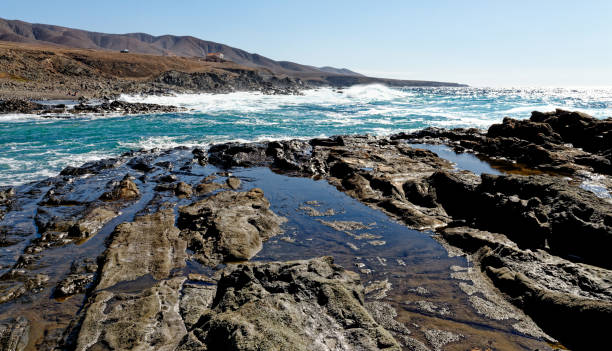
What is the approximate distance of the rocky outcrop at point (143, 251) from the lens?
6730 mm

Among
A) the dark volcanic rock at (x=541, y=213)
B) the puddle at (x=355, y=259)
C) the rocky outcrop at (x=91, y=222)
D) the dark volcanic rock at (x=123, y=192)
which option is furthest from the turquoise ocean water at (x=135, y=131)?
the dark volcanic rock at (x=541, y=213)

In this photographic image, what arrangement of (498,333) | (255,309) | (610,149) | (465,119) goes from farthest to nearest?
(465,119) → (610,149) → (498,333) → (255,309)

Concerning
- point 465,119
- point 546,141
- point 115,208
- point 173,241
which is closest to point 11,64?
point 115,208

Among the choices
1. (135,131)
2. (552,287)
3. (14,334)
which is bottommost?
(14,334)

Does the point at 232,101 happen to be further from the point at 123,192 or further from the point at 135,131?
the point at 123,192

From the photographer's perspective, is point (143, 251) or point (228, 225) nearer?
point (143, 251)

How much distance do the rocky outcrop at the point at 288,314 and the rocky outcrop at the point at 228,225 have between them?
2.57m

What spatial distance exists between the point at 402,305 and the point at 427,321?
533 mm

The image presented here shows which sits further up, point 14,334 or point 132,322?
point 132,322

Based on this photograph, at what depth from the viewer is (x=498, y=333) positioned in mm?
5258

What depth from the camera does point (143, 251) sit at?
7.58 m

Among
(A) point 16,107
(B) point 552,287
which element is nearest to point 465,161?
(B) point 552,287

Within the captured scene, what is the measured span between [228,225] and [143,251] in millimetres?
2072

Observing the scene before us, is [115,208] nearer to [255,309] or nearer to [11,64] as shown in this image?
[255,309]
